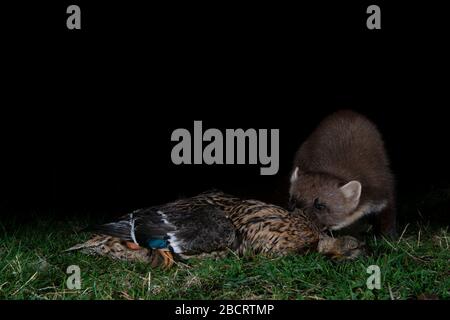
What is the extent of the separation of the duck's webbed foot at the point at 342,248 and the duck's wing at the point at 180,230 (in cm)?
73

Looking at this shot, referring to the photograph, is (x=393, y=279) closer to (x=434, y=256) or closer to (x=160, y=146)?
(x=434, y=256)

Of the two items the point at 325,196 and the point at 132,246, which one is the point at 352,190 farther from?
the point at 132,246

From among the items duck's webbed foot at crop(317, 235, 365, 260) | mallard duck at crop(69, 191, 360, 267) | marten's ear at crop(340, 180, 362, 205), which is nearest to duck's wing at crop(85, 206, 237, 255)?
mallard duck at crop(69, 191, 360, 267)

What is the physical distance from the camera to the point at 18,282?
495cm

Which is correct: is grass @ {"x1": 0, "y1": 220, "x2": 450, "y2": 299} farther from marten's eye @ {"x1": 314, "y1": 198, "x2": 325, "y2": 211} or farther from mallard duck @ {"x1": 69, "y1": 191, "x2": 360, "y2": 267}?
marten's eye @ {"x1": 314, "y1": 198, "x2": 325, "y2": 211}

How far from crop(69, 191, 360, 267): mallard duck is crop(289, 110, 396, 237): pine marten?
1090 millimetres

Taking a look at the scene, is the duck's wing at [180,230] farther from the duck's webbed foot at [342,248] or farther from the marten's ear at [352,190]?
the marten's ear at [352,190]

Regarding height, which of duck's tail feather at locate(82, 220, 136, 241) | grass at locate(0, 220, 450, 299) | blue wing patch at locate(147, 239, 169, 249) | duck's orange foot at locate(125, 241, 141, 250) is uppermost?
duck's tail feather at locate(82, 220, 136, 241)

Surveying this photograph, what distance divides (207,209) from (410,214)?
10.5 ft

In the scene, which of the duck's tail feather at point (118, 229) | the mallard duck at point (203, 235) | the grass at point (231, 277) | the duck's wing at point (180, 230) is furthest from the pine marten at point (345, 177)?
the duck's tail feather at point (118, 229)

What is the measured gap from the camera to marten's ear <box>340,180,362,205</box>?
710cm

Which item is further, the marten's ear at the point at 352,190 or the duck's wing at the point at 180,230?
the marten's ear at the point at 352,190

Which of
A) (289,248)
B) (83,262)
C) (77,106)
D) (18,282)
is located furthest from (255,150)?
(77,106)

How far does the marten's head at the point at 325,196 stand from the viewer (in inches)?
277
